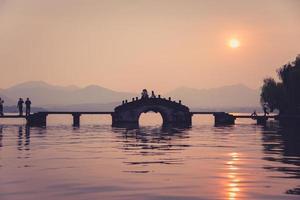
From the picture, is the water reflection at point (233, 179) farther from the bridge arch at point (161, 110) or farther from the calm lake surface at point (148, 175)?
the bridge arch at point (161, 110)

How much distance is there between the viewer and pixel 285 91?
9650 cm

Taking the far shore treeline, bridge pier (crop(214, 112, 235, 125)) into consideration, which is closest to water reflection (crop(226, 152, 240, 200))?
the far shore treeline

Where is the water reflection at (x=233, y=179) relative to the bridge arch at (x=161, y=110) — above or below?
below

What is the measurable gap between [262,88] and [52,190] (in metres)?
107

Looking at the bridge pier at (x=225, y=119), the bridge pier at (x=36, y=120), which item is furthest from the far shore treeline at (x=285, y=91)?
the bridge pier at (x=36, y=120)

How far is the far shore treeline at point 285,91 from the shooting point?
90.1m

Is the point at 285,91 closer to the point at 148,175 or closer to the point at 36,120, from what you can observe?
→ the point at 36,120

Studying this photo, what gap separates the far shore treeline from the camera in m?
90.1

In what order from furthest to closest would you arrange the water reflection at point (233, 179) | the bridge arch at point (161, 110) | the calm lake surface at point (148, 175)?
the bridge arch at point (161, 110) → the calm lake surface at point (148, 175) → the water reflection at point (233, 179)

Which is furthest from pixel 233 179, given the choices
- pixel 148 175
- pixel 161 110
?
pixel 161 110

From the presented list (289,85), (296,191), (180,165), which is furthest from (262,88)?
(296,191)

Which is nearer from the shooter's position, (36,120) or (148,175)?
(148,175)

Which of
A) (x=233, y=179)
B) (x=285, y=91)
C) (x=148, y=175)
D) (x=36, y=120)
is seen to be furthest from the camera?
(x=285, y=91)

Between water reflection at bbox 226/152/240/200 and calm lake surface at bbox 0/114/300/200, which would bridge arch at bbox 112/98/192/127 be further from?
water reflection at bbox 226/152/240/200
